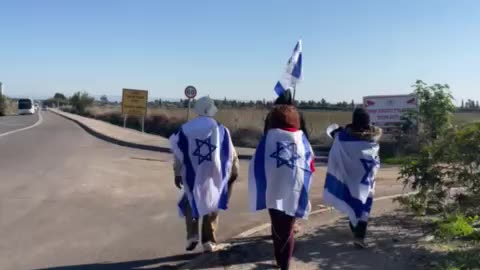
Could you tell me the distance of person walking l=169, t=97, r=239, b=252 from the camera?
6.37m

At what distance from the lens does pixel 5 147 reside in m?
19.2

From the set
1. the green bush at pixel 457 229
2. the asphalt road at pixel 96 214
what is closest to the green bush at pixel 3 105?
the asphalt road at pixel 96 214

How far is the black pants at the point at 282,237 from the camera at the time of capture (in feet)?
18.5

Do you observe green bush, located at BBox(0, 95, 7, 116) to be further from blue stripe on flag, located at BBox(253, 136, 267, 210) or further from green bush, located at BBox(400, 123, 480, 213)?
Result: blue stripe on flag, located at BBox(253, 136, 267, 210)

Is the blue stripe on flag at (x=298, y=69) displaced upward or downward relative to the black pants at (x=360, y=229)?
upward

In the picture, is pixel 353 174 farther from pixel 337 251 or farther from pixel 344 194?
pixel 337 251

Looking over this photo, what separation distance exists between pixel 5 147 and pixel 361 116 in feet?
51.3

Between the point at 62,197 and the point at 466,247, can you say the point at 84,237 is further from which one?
the point at 466,247

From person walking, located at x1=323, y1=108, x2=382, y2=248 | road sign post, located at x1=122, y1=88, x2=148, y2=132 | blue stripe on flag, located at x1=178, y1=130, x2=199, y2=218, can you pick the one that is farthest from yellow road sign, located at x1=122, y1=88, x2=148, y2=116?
person walking, located at x1=323, y1=108, x2=382, y2=248

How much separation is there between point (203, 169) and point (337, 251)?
1.71 metres

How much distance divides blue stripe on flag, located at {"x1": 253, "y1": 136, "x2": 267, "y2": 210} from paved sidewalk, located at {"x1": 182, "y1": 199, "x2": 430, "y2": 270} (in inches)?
26.4

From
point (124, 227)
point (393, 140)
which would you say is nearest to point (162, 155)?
point (393, 140)

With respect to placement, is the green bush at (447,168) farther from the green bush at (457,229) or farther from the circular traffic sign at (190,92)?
the circular traffic sign at (190,92)

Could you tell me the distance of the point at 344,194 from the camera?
649cm
